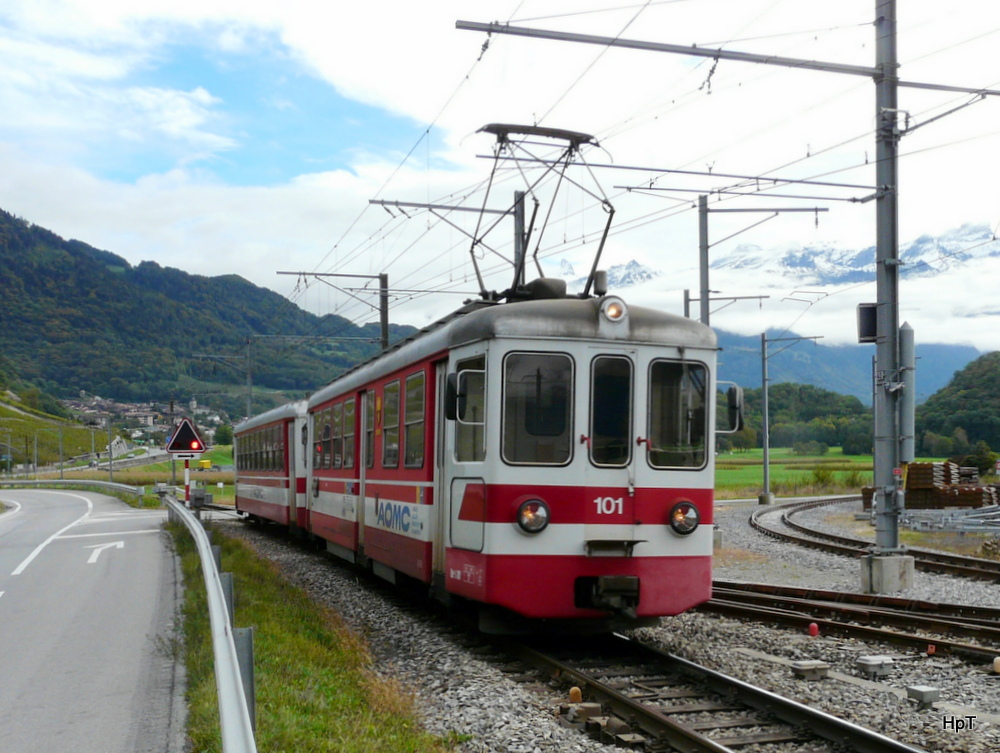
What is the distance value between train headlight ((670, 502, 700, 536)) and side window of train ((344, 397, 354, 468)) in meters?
5.84

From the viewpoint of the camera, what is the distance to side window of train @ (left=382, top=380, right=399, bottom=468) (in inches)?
439

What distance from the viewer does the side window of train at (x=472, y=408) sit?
8.67 meters

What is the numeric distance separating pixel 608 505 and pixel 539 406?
0.95 meters

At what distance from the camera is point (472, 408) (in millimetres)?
8836

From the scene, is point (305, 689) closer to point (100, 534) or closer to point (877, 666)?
point (877, 666)

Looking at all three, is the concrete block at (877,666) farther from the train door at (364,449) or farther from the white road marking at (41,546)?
the white road marking at (41,546)

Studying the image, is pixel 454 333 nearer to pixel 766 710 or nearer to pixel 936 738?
pixel 766 710

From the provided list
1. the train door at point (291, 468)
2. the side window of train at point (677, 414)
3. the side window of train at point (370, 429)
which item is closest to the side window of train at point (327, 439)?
the side window of train at point (370, 429)

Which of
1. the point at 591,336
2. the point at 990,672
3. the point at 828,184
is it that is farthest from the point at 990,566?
the point at 591,336

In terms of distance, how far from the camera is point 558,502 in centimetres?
Result: 845

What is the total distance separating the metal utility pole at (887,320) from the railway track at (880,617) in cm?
116

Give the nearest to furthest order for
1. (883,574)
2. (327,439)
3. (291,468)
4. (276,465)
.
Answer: (883,574)
(327,439)
(291,468)
(276,465)

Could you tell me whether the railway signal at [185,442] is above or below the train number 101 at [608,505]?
above

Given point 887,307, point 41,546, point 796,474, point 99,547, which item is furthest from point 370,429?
point 796,474
